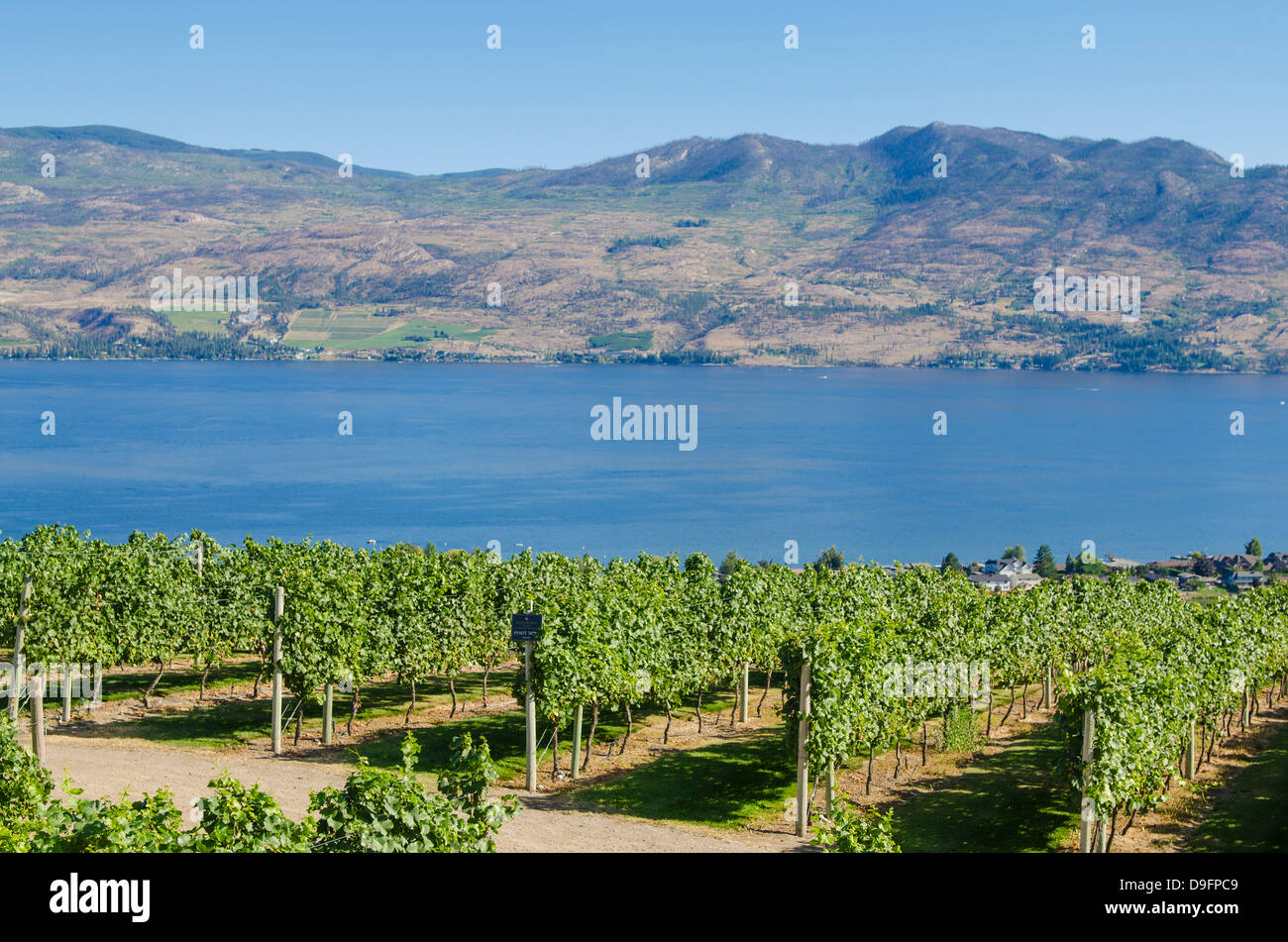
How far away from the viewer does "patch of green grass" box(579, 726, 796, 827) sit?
28875 millimetres

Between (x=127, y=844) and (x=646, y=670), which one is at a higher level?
(x=127, y=844)

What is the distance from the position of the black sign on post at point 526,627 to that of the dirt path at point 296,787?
13.3 feet

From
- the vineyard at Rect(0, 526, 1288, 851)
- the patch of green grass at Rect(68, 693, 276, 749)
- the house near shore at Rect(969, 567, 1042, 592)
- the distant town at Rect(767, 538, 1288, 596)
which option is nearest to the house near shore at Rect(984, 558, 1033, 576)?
the distant town at Rect(767, 538, 1288, 596)

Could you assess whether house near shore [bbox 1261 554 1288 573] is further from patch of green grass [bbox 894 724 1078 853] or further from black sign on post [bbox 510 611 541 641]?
black sign on post [bbox 510 611 541 641]

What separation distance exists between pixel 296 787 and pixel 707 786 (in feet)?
34.6

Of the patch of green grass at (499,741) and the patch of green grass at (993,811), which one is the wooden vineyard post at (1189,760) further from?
the patch of green grass at (499,741)

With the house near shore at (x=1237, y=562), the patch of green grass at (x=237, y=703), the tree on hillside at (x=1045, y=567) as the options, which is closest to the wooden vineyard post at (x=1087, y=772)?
the patch of green grass at (x=237, y=703)

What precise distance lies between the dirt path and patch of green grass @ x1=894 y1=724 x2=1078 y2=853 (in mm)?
3628

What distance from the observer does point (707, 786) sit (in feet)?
102

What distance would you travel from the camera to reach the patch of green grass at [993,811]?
2664 centimetres
